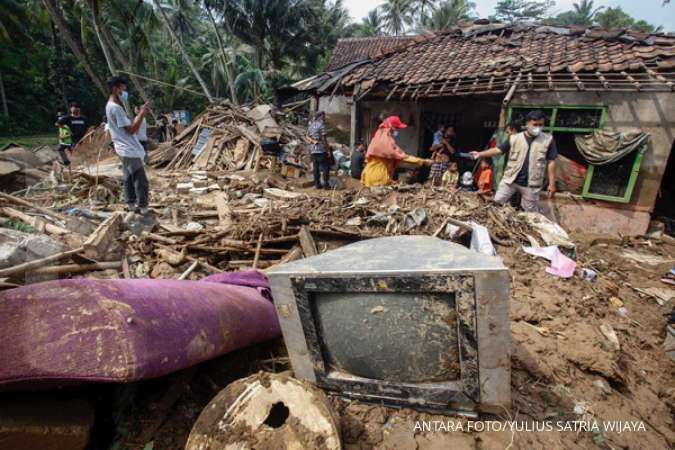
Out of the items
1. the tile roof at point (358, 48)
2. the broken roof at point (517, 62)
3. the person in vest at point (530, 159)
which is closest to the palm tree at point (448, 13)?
the tile roof at point (358, 48)

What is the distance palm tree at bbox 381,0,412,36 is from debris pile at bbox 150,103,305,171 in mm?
24300

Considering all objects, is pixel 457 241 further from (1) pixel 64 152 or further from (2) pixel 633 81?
(1) pixel 64 152

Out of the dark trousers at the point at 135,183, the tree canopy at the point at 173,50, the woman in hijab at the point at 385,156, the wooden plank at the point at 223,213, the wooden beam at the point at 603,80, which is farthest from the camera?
the tree canopy at the point at 173,50

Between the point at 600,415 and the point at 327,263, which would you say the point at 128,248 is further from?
the point at 600,415

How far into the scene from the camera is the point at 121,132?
4.25 meters

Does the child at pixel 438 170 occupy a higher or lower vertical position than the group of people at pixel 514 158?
lower

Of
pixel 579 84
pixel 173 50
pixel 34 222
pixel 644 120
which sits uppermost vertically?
pixel 173 50

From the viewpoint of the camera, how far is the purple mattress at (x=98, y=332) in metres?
1.22

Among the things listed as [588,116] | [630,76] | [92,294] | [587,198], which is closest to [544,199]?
[587,198]

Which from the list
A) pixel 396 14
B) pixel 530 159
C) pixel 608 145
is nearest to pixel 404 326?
pixel 530 159

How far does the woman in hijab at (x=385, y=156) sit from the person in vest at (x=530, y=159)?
4.61 ft

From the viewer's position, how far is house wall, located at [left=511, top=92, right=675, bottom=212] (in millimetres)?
5684

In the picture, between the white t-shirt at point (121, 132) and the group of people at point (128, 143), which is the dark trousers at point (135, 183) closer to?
the group of people at point (128, 143)

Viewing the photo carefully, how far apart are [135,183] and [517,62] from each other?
7.77 m
